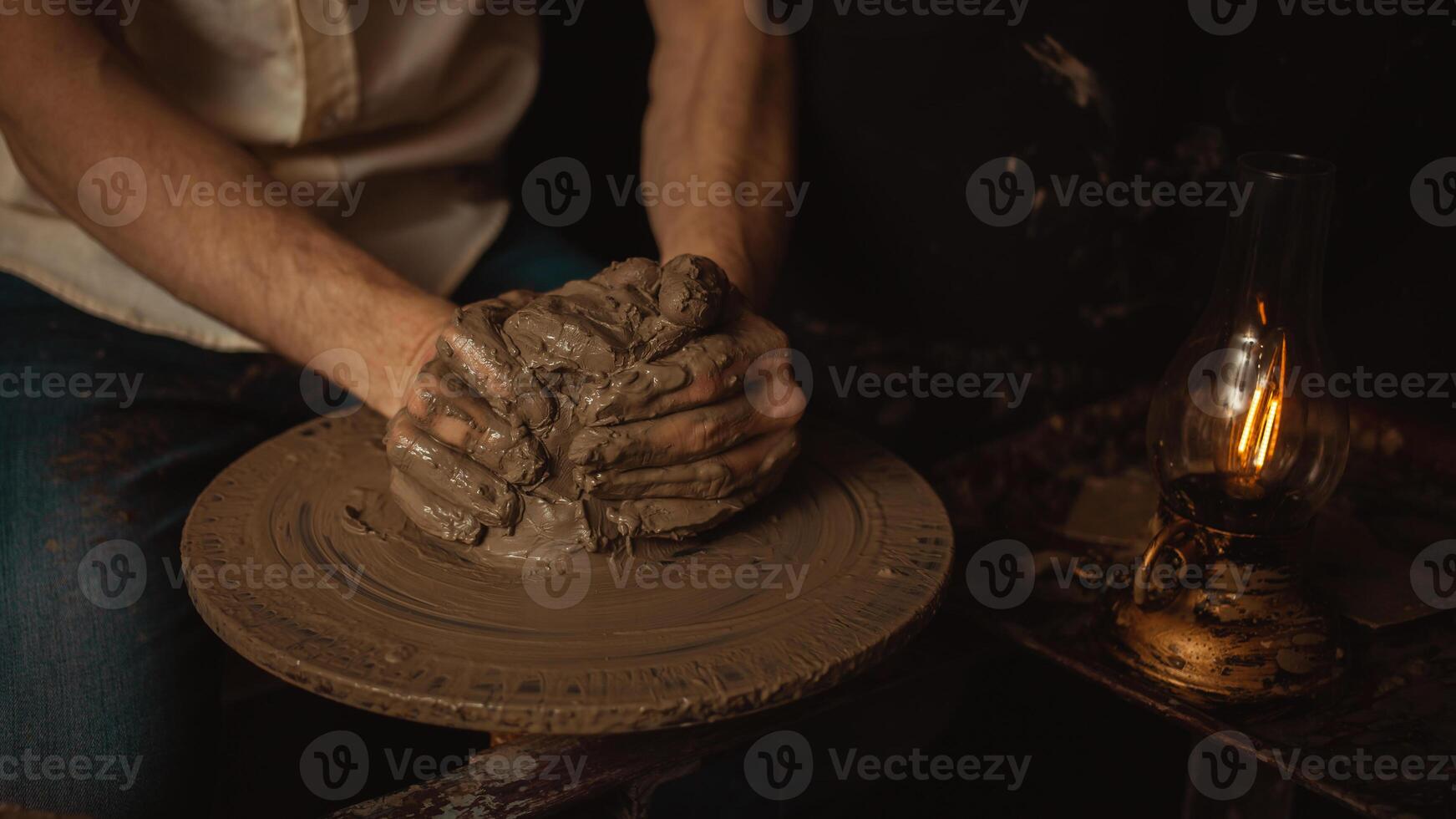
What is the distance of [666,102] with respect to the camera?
245 cm

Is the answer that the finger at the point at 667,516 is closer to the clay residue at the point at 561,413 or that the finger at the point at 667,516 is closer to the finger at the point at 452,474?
the clay residue at the point at 561,413

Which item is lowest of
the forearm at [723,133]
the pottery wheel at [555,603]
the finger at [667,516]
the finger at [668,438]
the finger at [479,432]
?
the pottery wheel at [555,603]

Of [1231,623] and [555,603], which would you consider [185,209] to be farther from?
[1231,623]

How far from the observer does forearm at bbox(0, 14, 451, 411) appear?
5.73ft

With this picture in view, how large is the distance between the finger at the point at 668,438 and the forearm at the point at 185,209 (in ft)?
1.41

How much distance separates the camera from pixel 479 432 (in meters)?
1.46

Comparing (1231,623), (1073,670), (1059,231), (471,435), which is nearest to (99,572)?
(471,435)

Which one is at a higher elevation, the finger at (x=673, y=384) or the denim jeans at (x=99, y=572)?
the finger at (x=673, y=384)

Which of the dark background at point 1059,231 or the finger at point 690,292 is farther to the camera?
the dark background at point 1059,231

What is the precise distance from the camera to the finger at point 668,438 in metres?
1.46

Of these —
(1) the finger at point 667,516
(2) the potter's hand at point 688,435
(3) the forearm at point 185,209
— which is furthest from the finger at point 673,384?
(3) the forearm at point 185,209

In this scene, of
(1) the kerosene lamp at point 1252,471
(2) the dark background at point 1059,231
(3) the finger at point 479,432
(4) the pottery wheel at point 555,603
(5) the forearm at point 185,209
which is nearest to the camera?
(4) the pottery wheel at point 555,603

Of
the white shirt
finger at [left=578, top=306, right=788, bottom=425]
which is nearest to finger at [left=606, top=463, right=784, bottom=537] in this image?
finger at [left=578, top=306, right=788, bottom=425]

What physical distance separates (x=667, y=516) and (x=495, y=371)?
299 mm
